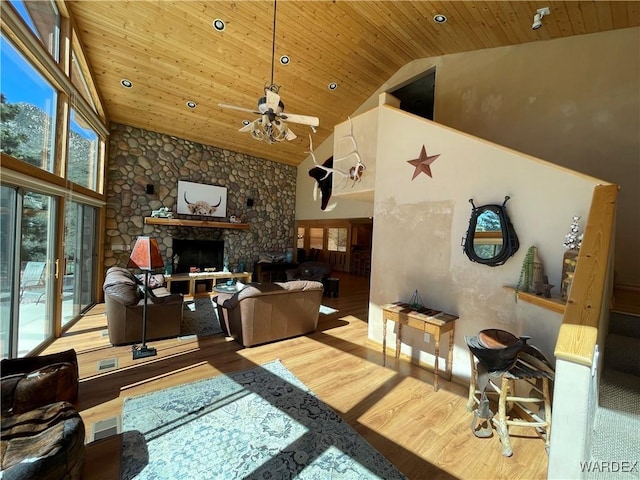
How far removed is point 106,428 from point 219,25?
5.23 m

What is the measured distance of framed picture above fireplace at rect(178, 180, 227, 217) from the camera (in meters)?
6.82

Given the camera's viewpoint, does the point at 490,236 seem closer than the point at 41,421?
No

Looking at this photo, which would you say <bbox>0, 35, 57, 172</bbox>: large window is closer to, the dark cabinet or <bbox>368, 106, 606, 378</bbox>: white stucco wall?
<bbox>368, 106, 606, 378</bbox>: white stucco wall

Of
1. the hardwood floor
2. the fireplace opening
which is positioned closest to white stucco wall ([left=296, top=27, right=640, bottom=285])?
the hardwood floor

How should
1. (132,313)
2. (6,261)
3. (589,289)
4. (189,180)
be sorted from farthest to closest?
1. (189,180)
2. (132,313)
3. (6,261)
4. (589,289)

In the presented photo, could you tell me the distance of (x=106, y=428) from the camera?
6.98ft

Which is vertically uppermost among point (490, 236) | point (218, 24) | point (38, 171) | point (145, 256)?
point (218, 24)

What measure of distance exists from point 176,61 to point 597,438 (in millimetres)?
6606

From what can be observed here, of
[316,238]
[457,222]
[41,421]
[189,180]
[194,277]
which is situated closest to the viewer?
[41,421]

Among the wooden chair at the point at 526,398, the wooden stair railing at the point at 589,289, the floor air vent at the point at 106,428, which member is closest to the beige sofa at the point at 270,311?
the floor air vent at the point at 106,428

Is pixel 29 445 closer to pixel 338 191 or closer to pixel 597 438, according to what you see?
pixel 597 438

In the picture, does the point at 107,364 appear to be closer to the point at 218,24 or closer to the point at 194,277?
the point at 194,277

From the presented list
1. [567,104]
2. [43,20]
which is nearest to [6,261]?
[43,20]

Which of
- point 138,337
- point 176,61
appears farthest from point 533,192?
point 176,61
